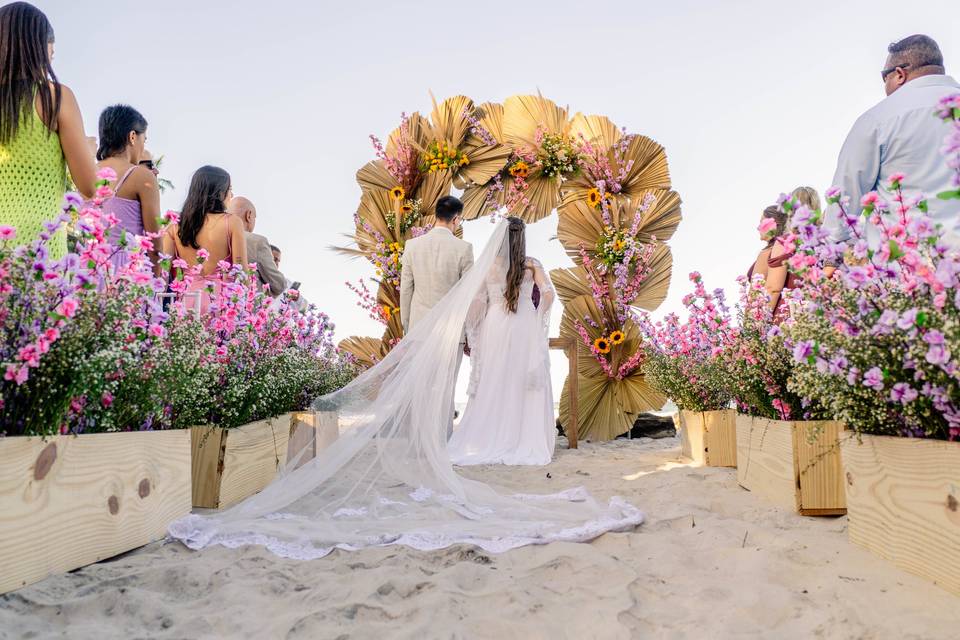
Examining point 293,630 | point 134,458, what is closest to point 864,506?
point 293,630

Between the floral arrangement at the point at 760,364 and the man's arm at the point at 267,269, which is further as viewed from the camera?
the man's arm at the point at 267,269

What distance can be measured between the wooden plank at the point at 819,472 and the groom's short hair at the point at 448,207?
3505 mm

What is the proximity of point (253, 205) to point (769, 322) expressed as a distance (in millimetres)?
3893

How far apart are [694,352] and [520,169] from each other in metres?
3.87

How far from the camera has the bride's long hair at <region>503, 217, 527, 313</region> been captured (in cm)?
632

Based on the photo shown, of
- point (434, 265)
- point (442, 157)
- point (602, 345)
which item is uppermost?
point (442, 157)

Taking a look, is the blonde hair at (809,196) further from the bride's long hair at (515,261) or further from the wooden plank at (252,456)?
the wooden plank at (252,456)

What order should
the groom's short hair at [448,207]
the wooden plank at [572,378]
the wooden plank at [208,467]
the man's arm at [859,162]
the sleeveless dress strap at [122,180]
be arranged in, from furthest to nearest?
the wooden plank at [572,378] → the groom's short hair at [448,207] → the sleeveless dress strap at [122,180] → the wooden plank at [208,467] → the man's arm at [859,162]

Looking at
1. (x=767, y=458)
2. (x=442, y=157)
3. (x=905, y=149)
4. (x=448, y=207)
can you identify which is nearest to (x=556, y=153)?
(x=442, y=157)

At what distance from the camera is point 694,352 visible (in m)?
4.88

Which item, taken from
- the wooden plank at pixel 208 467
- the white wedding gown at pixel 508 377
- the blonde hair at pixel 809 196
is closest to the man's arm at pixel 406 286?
the white wedding gown at pixel 508 377

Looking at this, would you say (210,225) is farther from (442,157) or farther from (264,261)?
(442,157)

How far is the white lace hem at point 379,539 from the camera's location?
257cm

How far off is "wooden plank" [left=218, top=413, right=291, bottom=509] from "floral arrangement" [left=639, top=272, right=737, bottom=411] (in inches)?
97.9
